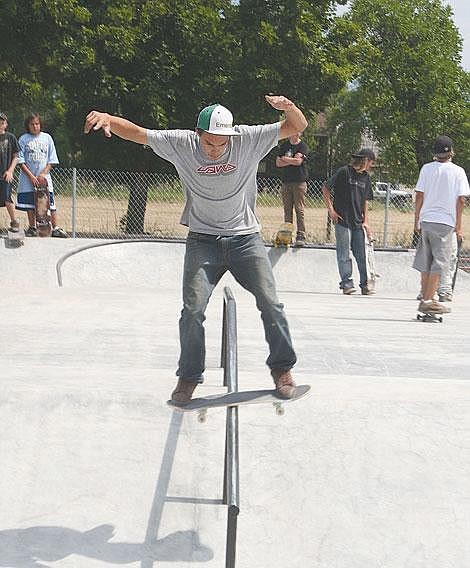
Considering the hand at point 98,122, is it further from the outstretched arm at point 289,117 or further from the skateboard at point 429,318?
the skateboard at point 429,318

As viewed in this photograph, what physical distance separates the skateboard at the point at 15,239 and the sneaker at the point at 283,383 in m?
8.40

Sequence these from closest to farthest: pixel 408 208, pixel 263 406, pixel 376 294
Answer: pixel 263 406
pixel 376 294
pixel 408 208

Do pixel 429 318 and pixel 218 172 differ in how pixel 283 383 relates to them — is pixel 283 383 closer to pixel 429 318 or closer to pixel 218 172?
pixel 218 172

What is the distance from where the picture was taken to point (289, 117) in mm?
4941

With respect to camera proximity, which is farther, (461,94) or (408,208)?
(461,94)

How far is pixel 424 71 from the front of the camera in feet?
89.4

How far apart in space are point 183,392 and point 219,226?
3.11ft

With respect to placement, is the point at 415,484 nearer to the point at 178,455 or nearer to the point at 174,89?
the point at 178,455

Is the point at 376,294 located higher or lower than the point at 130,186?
lower

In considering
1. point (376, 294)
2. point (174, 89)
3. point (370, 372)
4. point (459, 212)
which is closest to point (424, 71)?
point (174, 89)

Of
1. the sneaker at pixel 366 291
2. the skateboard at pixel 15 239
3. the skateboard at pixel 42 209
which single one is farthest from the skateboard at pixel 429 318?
the skateboard at pixel 42 209

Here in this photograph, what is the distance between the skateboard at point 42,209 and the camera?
1302 cm

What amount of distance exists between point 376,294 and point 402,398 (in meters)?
8.15

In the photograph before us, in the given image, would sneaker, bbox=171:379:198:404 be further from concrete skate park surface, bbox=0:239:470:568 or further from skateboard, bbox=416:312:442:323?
skateboard, bbox=416:312:442:323
